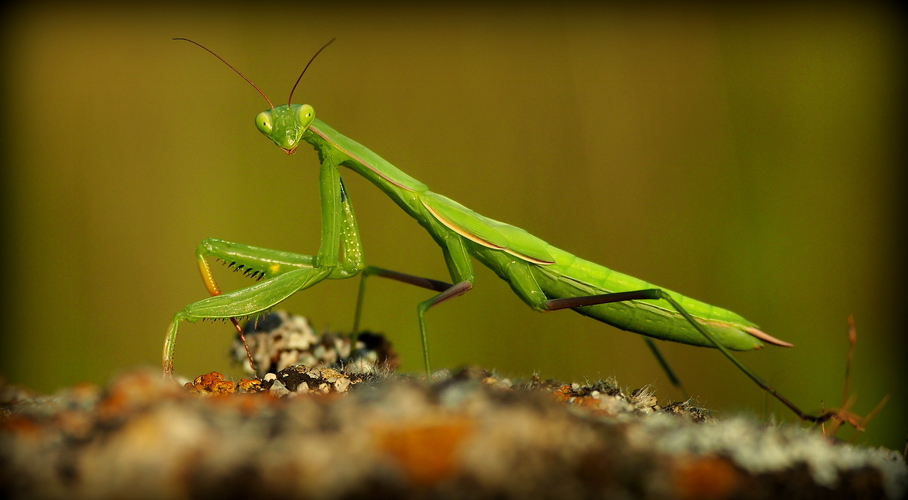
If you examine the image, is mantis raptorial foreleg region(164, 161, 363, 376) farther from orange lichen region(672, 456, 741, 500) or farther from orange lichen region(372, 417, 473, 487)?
orange lichen region(672, 456, 741, 500)

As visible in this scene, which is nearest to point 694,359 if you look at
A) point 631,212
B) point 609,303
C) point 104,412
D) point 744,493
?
point 631,212

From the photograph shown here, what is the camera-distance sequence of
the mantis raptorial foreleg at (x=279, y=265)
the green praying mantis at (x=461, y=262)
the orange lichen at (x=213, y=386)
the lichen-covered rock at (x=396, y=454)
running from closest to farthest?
the lichen-covered rock at (x=396, y=454) < the orange lichen at (x=213, y=386) < the mantis raptorial foreleg at (x=279, y=265) < the green praying mantis at (x=461, y=262)

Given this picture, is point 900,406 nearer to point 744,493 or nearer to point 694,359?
point 694,359

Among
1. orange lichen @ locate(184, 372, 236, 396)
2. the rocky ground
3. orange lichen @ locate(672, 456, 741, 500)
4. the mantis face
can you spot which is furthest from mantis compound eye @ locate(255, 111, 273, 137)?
orange lichen @ locate(672, 456, 741, 500)

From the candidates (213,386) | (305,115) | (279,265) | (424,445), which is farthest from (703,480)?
(305,115)

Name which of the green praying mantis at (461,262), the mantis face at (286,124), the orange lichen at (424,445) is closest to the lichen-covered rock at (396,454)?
the orange lichen at (424,445)

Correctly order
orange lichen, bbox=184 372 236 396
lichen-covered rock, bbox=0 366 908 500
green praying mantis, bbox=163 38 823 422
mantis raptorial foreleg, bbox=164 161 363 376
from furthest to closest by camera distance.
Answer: green praying mantis, bbox=163 38 823 422
mantis raptorial foreleg, bbox=164 161 363 376
orange lichen, bbox=184 372 236 396
lichen-covered rock, bbox=0 366 908 500

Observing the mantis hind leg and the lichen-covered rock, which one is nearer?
the lichen-covered rock

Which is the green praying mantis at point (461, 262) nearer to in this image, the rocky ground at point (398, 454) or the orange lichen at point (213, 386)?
the orange lichen at point (213, 386)
